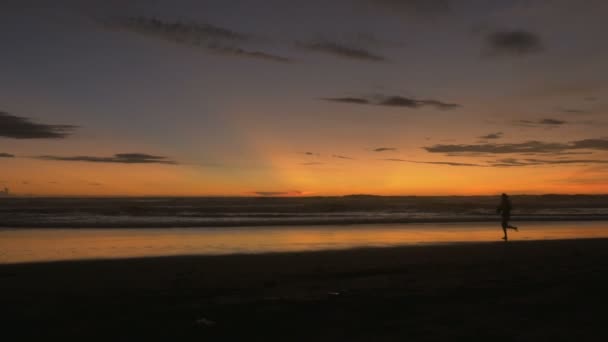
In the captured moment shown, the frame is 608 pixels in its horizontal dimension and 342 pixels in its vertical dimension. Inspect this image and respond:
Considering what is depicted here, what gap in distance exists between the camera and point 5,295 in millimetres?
11109

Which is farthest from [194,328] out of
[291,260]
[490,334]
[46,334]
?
[291,260]

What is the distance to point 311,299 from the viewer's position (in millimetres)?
10312

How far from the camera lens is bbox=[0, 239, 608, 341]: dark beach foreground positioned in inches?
316

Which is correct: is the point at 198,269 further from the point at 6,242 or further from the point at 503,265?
the point at 6,242

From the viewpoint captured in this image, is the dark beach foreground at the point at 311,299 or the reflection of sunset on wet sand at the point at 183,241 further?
the reflection of sunset on wet sand at the point at 183,241

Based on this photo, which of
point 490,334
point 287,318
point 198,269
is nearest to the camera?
point 490,334

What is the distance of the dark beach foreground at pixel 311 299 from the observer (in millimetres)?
8039

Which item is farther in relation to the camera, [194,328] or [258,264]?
[258,264]

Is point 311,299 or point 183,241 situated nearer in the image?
point 311,299

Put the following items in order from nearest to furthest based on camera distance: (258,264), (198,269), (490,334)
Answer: (490,334)
(198,269)
(258,264)

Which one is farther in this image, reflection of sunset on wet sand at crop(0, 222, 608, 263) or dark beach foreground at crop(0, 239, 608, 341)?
reflection of sunset on wet sand at crop(0, 222, 608, 263)

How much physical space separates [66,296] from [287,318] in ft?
17.3

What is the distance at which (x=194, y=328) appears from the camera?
8211mm

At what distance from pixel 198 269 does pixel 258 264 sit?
1897 mm
